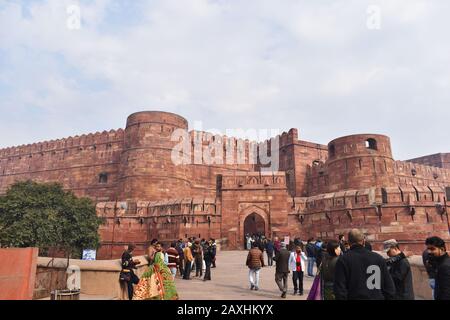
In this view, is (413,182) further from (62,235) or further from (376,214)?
(62,235)

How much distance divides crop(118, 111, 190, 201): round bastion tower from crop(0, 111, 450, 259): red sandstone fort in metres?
0.08

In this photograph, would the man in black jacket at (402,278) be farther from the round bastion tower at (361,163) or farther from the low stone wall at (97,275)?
the round bastion tower at (361,163)

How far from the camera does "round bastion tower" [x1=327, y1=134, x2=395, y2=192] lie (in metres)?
22.0

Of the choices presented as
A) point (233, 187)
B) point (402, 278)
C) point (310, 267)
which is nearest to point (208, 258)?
point (310, 267)

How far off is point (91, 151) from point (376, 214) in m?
25.0

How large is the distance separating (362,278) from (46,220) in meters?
14.6

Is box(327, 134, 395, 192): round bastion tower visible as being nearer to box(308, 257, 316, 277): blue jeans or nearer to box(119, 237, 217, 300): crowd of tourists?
box(308, 257, 316, 277): blue jeans

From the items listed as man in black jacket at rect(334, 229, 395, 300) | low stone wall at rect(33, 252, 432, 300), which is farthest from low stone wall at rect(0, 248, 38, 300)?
man in black jacket at rect(334, 229, 395, 300)

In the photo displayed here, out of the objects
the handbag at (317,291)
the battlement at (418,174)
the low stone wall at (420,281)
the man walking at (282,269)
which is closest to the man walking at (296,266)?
the man walking at (282,269)

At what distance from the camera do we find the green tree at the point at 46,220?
1344 cm

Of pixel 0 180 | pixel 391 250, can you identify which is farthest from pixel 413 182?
→ pixel 0 180

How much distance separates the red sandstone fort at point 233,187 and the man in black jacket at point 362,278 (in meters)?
5.30
